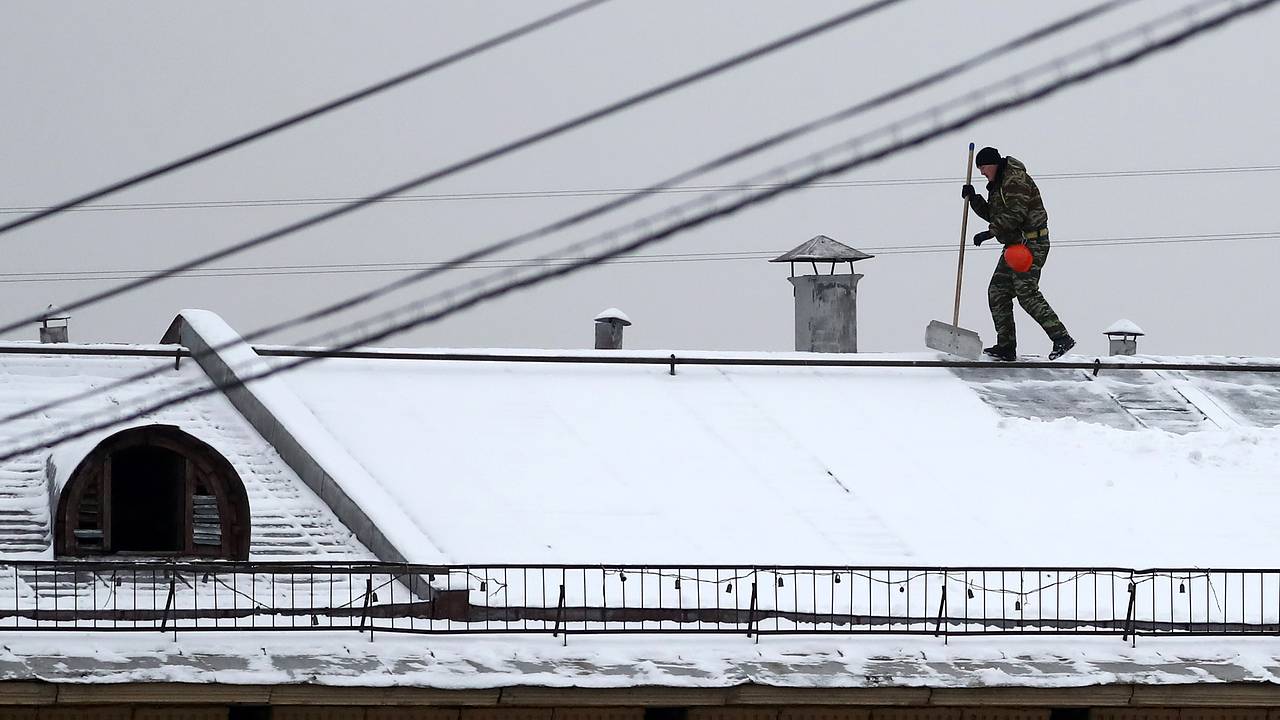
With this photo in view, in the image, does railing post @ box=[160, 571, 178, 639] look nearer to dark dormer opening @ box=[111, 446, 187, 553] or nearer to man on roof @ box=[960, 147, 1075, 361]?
dark dormer opening @ box=[111, 446, 187, 553]

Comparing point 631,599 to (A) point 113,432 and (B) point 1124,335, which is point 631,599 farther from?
(B) point 1124,335

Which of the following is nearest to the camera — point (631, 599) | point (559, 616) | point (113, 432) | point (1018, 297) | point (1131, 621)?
point (559, 616)

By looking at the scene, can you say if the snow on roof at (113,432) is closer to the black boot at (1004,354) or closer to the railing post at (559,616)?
the railing post at (559,616)

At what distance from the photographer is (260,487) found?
15.6 meters

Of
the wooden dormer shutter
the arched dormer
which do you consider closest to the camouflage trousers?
the arched dormer

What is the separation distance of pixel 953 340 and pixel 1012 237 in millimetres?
1343

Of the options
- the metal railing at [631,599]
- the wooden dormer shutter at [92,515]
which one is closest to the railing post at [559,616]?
the metal railing at [631,599]

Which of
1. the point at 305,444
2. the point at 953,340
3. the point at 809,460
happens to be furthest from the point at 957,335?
the point at 305,444

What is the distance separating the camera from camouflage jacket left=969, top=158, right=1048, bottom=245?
19.4 m

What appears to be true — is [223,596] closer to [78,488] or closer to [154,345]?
[78,488]

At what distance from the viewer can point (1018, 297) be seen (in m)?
20.0

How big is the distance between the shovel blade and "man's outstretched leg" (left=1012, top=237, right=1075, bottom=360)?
0.67 meters

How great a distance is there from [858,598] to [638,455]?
11.0ft

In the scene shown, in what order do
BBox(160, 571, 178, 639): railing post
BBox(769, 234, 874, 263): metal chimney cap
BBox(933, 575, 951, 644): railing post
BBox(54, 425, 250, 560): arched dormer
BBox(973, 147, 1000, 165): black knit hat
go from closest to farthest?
1. BBox(160, 571, 178, 639): railing post
2. BBox(933, 575, 951, 644): railing post
3. BBox(54, 425, 250, 560): arched dormer
4. BBox(973, 147, 1000, 165): black knit hat
5. BBox(769, 234, 874, 263): metal chimney cap
